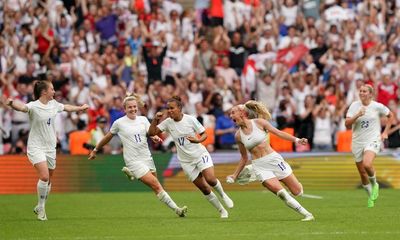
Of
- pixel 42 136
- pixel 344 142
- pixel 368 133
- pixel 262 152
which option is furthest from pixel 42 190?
pixel 344 142

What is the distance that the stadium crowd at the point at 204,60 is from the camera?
3125cm

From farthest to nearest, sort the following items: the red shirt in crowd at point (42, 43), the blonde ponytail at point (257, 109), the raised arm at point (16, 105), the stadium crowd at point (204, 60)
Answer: the red shirt in crowd at point (42, 43)
the stadium crowd at point (204, 60)
the blonde ponytail at point (257, 109)
the raised arm at point (16, 105)

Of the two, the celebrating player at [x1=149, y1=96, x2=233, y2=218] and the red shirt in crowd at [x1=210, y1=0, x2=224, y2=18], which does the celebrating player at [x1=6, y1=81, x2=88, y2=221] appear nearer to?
the celebrating player at [x1=149, y1=96, x2=233, y2=218]

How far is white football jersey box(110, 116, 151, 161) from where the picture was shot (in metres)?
21.1

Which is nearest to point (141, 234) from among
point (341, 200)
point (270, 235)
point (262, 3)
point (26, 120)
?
point (270, 235)

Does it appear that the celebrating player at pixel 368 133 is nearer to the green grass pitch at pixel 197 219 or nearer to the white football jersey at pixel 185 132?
the green grass pitch at pixel 197 219

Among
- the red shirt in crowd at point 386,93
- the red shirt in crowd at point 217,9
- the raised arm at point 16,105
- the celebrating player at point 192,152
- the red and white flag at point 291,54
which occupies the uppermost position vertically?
the raised arm at point 16,105

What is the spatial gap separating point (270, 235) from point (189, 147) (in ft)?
13.3

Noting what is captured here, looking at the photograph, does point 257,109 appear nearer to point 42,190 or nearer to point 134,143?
point 134,143

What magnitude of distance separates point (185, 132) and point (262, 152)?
5.70 ft

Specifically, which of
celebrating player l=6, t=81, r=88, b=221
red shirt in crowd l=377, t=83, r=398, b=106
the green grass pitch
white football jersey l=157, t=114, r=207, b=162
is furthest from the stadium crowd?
white football jersey l=157, t=114, r=207, b=162

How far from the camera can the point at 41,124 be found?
21094 millimetres

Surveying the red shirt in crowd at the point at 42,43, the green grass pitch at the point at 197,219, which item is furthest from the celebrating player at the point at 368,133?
the red shirt in crowd at the point at 42,43

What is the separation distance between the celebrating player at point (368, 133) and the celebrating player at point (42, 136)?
563 centimetres
